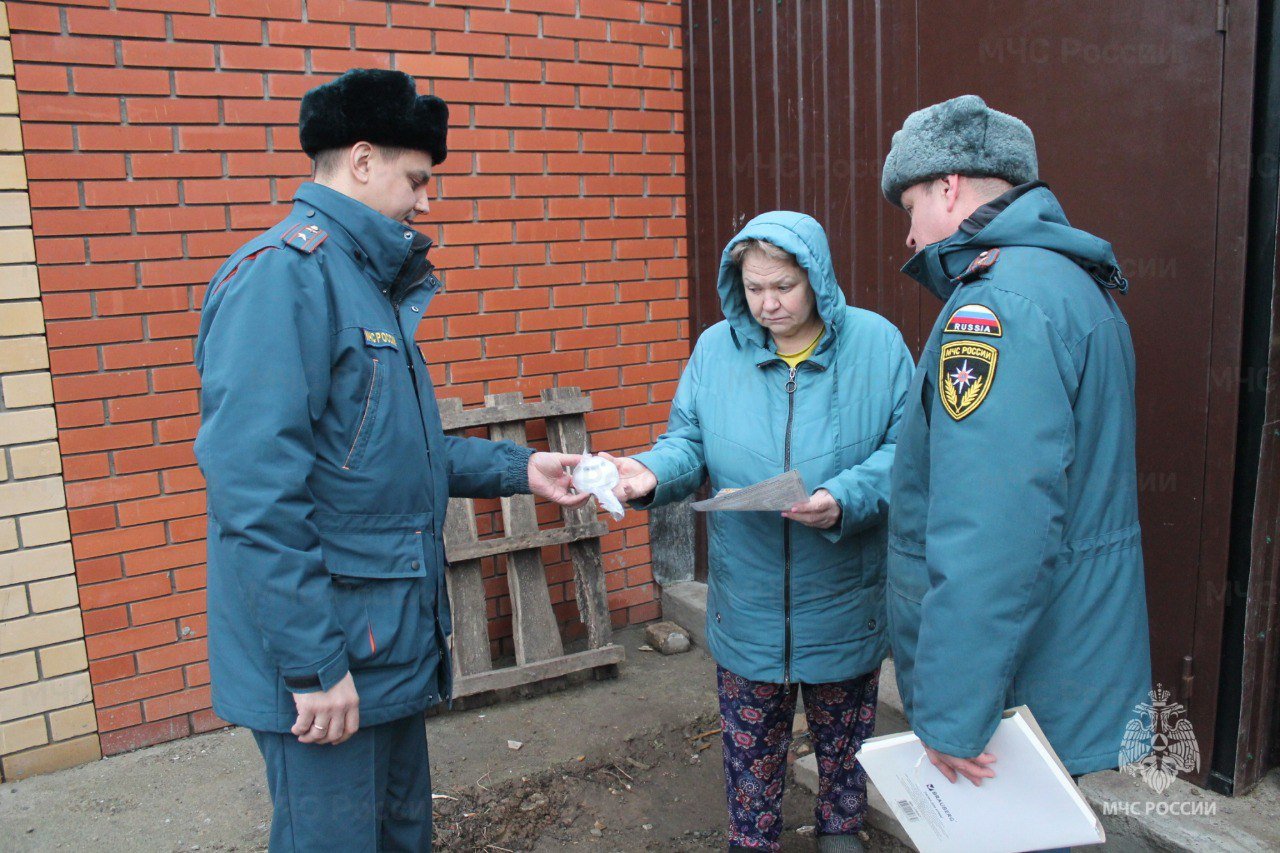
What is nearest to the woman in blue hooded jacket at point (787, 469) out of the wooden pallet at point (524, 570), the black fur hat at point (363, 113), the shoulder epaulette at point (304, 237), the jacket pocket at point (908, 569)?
the jacket pocket at point (908, 569)

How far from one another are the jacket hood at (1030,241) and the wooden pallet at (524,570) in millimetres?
2421

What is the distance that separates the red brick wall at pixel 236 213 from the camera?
341 cm

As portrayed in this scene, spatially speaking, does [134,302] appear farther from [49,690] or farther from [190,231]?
[49,690]

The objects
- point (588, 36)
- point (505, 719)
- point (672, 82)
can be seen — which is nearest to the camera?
point (505, 719)

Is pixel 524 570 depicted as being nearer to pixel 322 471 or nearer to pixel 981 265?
pixel 322 471

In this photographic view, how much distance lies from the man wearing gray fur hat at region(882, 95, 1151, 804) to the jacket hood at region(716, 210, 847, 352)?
56 centimetres

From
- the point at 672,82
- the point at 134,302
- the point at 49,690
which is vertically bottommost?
the point at 49,690

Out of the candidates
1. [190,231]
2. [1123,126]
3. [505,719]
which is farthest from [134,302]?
[1123,126]

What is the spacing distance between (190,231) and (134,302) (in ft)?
1.13

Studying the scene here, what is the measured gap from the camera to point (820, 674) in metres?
2.53

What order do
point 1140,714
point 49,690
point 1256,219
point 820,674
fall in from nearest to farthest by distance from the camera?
point 1140,714, point 1256,219, point 820,674, point 49,690

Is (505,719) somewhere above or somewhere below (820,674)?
below

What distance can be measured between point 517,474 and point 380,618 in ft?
2.37

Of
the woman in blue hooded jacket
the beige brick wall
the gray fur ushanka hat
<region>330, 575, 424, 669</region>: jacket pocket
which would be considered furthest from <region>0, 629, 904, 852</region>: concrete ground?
the gray fur ushanka hat
